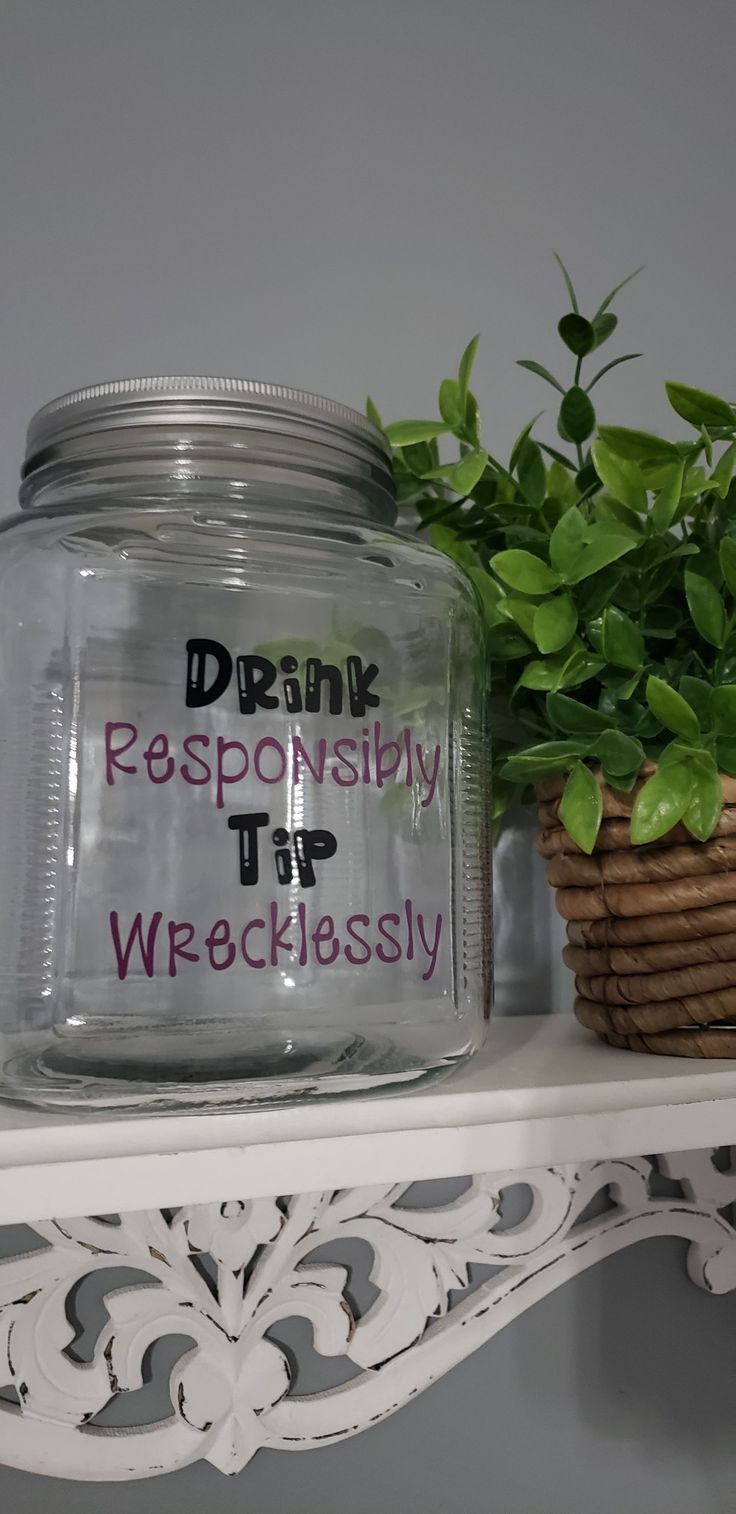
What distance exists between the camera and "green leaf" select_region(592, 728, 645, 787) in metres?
0.44

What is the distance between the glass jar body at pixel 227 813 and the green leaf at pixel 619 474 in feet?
0.30

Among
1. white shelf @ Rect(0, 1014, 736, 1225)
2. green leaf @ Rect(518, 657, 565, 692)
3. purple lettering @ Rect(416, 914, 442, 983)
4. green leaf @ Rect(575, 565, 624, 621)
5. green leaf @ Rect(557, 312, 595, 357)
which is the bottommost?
white shelf @ Rect(0, 1014, 736, 1225)

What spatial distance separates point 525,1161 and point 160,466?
11.8 inches

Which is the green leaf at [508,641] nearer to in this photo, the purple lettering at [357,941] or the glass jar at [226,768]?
the glass jar at [226,768]

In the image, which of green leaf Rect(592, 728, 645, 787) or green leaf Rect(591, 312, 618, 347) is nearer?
green leaf Rect(592, 728, 645, 787)

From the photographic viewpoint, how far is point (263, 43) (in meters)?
0.65

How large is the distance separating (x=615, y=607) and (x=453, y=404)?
0.48 feet

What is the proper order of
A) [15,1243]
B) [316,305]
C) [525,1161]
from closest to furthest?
[525,1161], [15,1243], [316,305]

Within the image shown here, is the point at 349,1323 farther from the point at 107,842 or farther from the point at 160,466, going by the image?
the point at 160,466

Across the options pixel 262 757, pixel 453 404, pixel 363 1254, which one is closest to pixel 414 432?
pixel 453 404

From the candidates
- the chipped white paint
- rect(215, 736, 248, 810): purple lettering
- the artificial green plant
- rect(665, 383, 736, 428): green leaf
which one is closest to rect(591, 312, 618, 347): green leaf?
the artificial green plant

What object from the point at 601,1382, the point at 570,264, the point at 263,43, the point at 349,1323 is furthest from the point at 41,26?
the point at 601,1382

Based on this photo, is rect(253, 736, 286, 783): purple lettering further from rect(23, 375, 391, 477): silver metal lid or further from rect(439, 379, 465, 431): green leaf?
rect(439, 379, 465, 431): green leaf

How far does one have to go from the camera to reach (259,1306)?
537 mm
